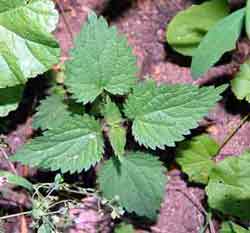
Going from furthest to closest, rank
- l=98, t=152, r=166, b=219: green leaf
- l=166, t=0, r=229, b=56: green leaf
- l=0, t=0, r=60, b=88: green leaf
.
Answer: l=166, t=0, r=229, b=56: green leaf < l=98, t=152, r=166, b=219: green leaf < l=0, t=0, r=60, b=88: green leaf

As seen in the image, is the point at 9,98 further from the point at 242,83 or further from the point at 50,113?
the point at 242,83

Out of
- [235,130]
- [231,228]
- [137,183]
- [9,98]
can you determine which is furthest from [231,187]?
[9,98]

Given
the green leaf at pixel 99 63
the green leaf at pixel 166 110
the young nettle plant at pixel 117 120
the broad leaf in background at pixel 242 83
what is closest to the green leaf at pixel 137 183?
the young nettle plant at pixel 117 120

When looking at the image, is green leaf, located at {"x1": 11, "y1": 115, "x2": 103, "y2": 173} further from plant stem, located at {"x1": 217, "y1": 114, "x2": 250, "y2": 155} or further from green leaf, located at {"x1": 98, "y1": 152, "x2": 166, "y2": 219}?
plant stem, located at {"x1": 217, "y1": 114, "x2": 250, "y2": 155}

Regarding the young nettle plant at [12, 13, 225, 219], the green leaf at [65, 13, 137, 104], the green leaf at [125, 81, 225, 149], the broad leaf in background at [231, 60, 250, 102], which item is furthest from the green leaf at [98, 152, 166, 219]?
the broad leaf in background at [231, 60, 250, 102]

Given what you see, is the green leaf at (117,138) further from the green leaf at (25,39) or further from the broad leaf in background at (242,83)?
the broad leaf in background at (242,83)
